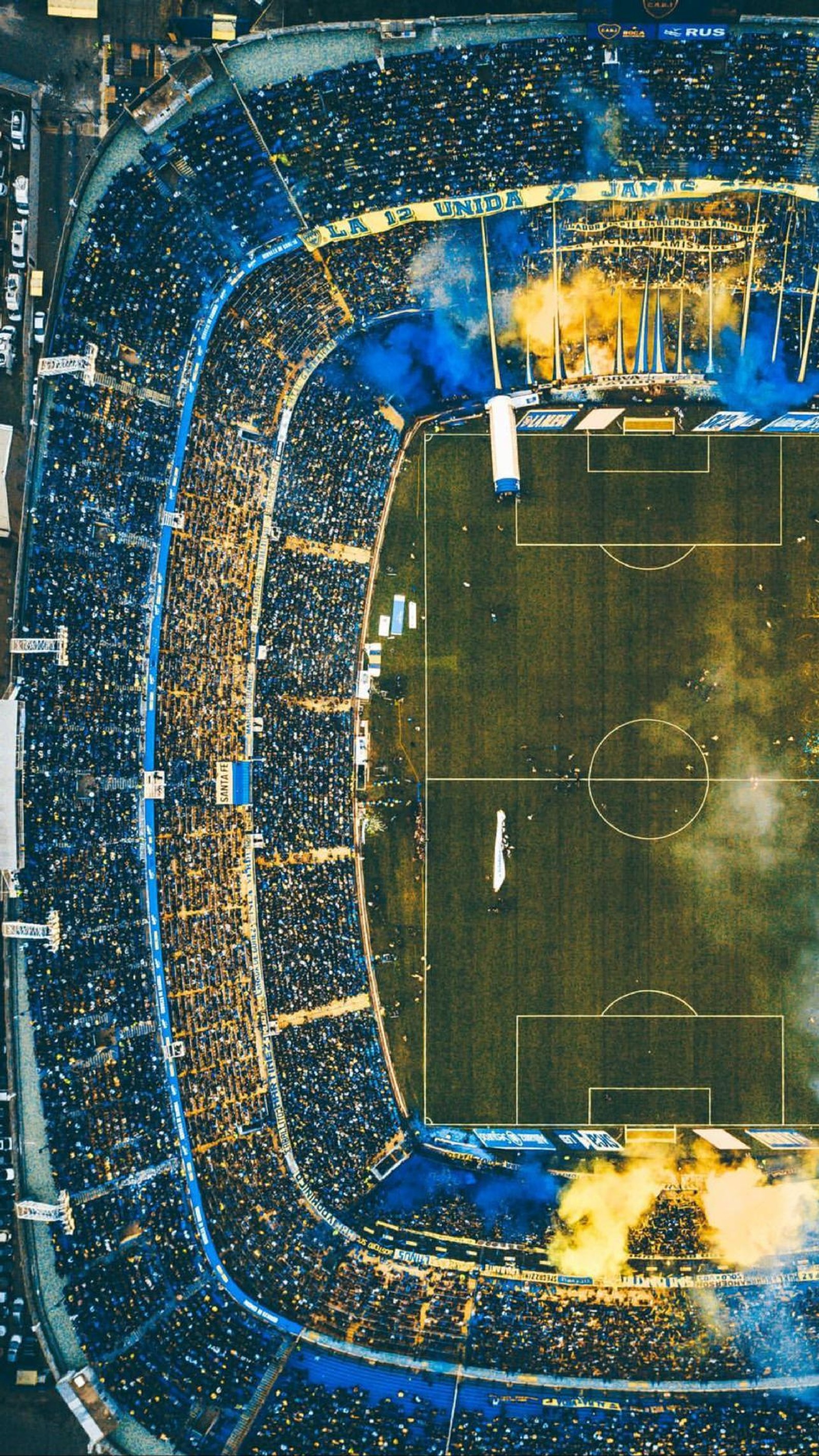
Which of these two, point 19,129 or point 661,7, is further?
point 661,7

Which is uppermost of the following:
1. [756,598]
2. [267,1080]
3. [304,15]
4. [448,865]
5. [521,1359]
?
[304,15]

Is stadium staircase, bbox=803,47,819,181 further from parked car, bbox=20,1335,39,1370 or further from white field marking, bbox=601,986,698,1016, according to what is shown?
parked car, bbox=20,1335,39,1370

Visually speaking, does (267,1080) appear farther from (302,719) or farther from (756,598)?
(756,598)

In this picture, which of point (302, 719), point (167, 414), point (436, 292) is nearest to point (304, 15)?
point (436, 292)

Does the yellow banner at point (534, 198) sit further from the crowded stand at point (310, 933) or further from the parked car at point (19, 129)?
the crowded stand at point (310, 933)

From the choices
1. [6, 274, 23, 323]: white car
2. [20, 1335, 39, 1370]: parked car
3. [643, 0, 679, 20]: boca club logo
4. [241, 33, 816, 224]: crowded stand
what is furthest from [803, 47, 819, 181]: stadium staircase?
[20, 1335, 39, 1370]: parked car

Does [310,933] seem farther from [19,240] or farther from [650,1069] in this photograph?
[19,240]

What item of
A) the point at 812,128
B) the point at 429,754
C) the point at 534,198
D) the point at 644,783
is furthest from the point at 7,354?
the point at 812,128
